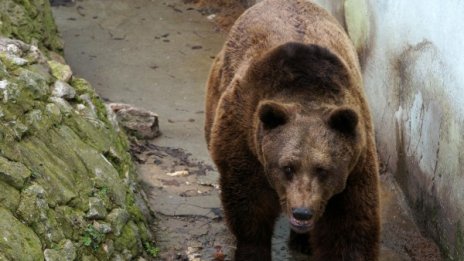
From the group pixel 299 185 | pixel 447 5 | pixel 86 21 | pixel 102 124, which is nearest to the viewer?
pixel 299 185

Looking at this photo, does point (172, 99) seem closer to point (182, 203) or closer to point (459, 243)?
point (182, 203)

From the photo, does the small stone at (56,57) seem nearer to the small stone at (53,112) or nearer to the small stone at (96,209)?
the small stone at (53,112)

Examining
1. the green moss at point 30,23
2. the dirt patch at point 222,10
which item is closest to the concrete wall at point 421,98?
the green moss at point 30,23

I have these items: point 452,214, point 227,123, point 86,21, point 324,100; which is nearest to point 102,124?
point 227,123

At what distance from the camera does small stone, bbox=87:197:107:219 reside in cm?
517

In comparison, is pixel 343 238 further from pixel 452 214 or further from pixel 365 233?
pixel 452 214

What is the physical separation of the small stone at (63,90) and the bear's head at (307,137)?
1.54m

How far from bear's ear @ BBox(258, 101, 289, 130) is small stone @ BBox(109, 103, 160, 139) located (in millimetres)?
2859

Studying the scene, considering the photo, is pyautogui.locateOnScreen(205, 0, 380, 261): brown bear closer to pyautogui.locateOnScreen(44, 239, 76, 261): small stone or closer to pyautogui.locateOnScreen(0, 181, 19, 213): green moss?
pyautogui.locateOnScreen(44, 239, 76, 261): small stone

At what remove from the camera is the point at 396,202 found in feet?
21.6

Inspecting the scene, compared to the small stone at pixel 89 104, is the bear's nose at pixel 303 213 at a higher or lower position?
higher

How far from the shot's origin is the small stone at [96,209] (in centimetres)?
517

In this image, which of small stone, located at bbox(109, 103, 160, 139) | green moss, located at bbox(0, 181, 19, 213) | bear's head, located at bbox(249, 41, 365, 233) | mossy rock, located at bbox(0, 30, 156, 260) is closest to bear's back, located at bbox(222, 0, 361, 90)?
bear's head, located at bbox(249, 41, 365, 233)

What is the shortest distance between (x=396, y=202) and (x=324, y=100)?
2.05 meters
